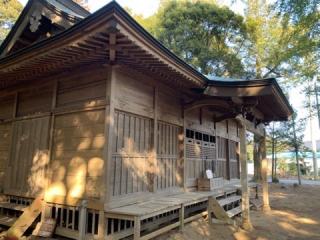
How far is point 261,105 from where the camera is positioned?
719 cm

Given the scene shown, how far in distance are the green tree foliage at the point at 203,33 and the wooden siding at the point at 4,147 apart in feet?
35.5

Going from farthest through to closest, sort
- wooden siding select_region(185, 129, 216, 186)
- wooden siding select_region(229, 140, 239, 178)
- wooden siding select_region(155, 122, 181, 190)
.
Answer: wooden siding select_region(229, 140, 239, 178) → wooden siding select_region(185, 129, 216, 186) → wooden siding select_region(155, 122, 181, 190)

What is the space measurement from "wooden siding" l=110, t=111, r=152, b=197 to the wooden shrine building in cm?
2

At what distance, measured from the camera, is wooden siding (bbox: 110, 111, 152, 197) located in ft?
14.8

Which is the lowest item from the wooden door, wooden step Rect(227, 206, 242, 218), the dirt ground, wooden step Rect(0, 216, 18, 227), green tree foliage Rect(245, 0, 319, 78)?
the dirt ground

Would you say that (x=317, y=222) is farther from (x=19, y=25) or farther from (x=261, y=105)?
(x=19, y=25)

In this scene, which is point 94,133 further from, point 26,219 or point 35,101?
point 35,101

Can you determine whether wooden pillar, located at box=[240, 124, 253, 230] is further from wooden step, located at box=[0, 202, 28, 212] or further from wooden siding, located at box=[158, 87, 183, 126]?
wooden step, located at box=[0, 202, 28, 212]

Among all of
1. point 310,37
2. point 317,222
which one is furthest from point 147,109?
point 310,37

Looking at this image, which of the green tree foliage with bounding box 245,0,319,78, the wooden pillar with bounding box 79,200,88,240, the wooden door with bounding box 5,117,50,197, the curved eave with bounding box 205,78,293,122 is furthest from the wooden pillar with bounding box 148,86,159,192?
the green tree foliage with bounding box 245,0,319,78

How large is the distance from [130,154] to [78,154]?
94 centimetres

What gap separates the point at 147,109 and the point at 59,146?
1891 millimetres

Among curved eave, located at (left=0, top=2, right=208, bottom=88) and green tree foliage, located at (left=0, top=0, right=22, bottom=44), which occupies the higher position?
green tree foliage, located at (left=0, top=0, right=22, bottom=44)

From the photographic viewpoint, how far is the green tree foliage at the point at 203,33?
1491 centimetres
